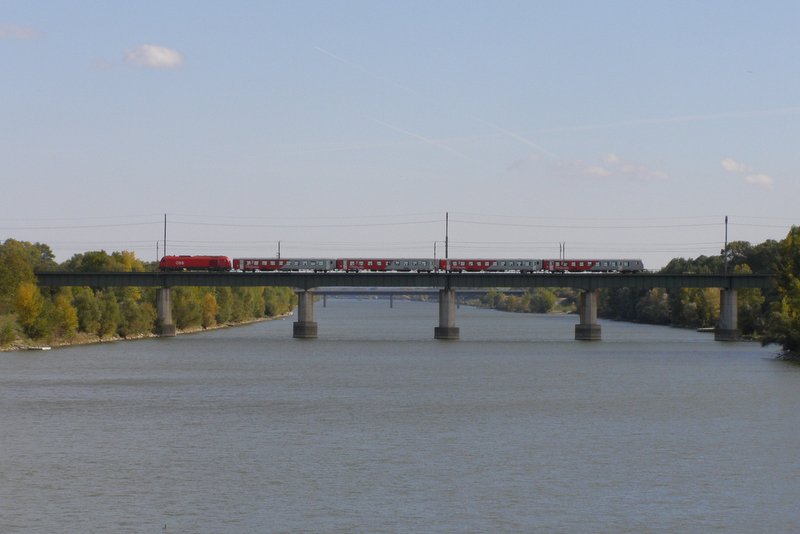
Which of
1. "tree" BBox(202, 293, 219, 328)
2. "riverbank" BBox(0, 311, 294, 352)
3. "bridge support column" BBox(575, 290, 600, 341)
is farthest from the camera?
"tree" BBox(202, 293, 219, 328)

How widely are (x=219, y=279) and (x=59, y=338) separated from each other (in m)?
22.1

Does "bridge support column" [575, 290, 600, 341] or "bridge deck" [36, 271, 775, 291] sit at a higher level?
"bridge deck" [36, 271, 775, 291]

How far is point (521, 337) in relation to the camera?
576ft

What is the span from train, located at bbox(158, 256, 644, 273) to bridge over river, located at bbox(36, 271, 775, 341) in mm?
991

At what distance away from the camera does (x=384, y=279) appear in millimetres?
147125

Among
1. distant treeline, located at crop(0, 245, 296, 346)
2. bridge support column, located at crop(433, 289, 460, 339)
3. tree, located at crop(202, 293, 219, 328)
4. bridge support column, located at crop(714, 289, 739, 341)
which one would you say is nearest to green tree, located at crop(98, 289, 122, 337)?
distant treeline, located at crop(0, 245, 296, 346)

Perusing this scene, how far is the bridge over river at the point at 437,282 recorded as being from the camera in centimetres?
14738

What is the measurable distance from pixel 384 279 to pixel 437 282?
710cm

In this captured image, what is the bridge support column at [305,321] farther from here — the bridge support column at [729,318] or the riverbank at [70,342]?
the bridge support column at [729,318]

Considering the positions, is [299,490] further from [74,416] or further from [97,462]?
[74,416]

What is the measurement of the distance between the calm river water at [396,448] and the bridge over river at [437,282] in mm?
42572

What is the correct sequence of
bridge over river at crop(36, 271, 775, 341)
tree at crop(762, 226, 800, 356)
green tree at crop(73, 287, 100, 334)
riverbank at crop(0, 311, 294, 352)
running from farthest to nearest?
1. bridge over river at crop(36, 271, 775, 341)
2. green tree at crop(73, 287, 100, 334)
3. riverbank at crop(0, 311, 294, 352)
4. tree at crop(762, 226, 800, 356)

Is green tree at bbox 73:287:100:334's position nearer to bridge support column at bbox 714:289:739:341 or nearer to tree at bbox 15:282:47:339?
tree at bbox 15:282:47:339

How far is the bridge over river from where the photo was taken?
147 meters
